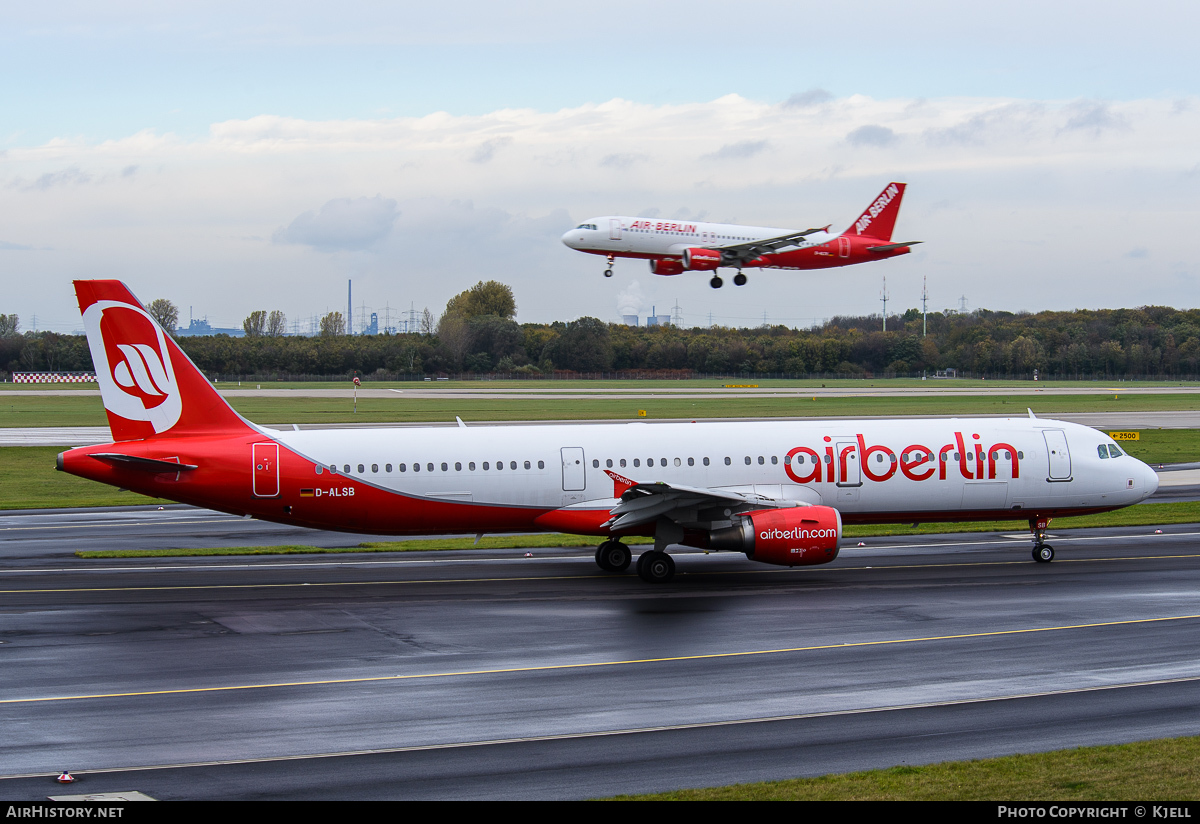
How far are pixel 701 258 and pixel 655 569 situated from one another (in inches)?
1408

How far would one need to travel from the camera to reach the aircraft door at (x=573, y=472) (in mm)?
27500

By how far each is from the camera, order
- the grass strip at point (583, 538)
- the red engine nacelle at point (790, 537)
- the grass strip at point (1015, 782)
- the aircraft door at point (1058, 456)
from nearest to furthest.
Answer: the grass strip at point (1015, 782) → the red engine nacelle at point (790, 537) → the aircraft door at point (1058, 456) → the grass strip at point (583, 538)

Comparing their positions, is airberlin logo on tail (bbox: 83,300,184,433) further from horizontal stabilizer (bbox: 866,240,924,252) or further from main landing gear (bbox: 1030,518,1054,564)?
horizontal stabilizer (bbox: 866,240,924,252)

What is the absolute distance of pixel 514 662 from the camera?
18531mm

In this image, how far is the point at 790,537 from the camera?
25.0 metres

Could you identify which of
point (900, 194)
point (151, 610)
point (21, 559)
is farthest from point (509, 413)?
Result: point (151, 610)

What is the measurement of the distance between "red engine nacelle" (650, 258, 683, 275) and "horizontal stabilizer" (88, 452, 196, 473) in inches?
1497

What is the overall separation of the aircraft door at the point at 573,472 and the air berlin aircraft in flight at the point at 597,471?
0.12 ft

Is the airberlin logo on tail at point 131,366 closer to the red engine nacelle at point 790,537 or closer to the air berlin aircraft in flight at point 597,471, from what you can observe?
the air berlin aircraft in flight at point 597,471

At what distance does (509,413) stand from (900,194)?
3192 cm

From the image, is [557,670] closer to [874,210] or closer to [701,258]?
[701,258]

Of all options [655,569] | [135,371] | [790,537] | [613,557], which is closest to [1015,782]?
[790,537]

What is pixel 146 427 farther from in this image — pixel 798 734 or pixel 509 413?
pixel 509 413

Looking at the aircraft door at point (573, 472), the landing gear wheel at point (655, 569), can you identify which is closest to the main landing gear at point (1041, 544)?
the landing gear wheel at point (655, 569)
